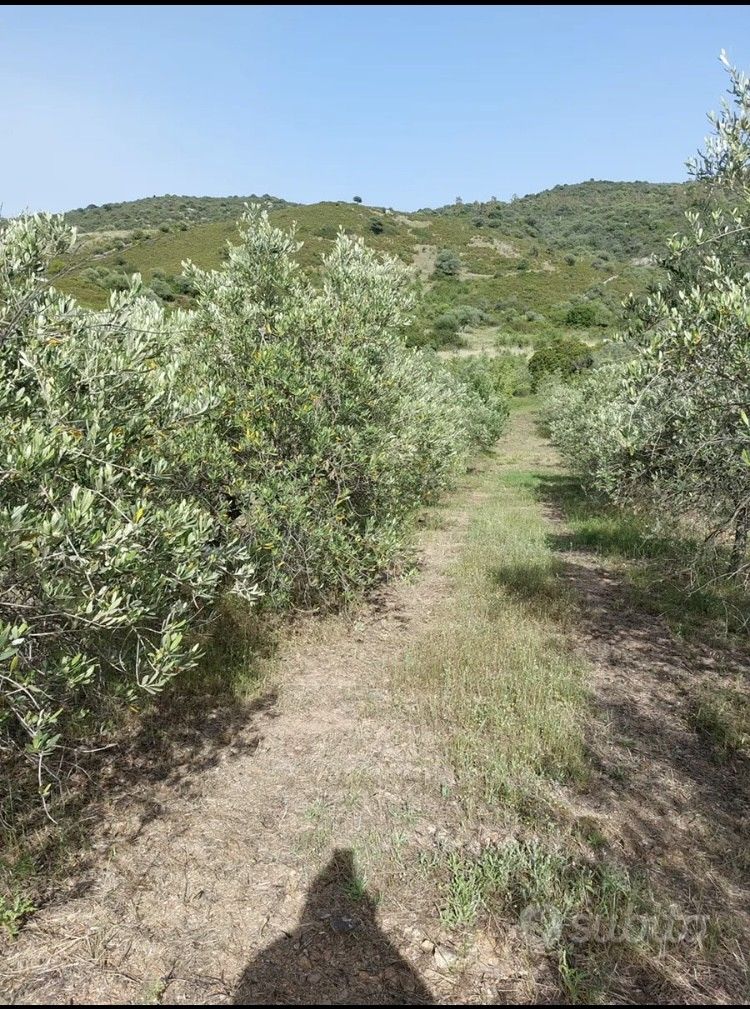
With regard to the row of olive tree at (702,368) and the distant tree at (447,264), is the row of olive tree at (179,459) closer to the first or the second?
the row of olive tree at (702,368)

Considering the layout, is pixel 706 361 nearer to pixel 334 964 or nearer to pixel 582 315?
pixel 334 964

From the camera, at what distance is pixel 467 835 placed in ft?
16.0

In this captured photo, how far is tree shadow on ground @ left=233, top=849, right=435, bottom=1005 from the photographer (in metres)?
3.59

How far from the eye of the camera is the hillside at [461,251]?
6116cm

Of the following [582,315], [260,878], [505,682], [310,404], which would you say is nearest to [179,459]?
[310,404]

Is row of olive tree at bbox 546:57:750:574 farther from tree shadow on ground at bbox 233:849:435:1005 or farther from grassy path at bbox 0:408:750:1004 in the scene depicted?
tree shadow on ground at bbox 233:849:435:1005

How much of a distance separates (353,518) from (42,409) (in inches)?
213

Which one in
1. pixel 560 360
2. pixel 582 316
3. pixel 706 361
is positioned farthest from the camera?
pixel 582 316

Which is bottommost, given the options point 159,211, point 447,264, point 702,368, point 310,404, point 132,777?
point 132,777

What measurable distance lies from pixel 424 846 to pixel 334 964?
1.20 metres

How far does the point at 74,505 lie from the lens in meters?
3.84

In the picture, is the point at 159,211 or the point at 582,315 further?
the point at 159,211

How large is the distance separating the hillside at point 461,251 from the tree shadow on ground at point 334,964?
3460cm

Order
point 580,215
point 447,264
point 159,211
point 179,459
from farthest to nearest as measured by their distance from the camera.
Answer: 1. point 580,215
2. point 159,211
3. point 447,264
4. point 179,459
